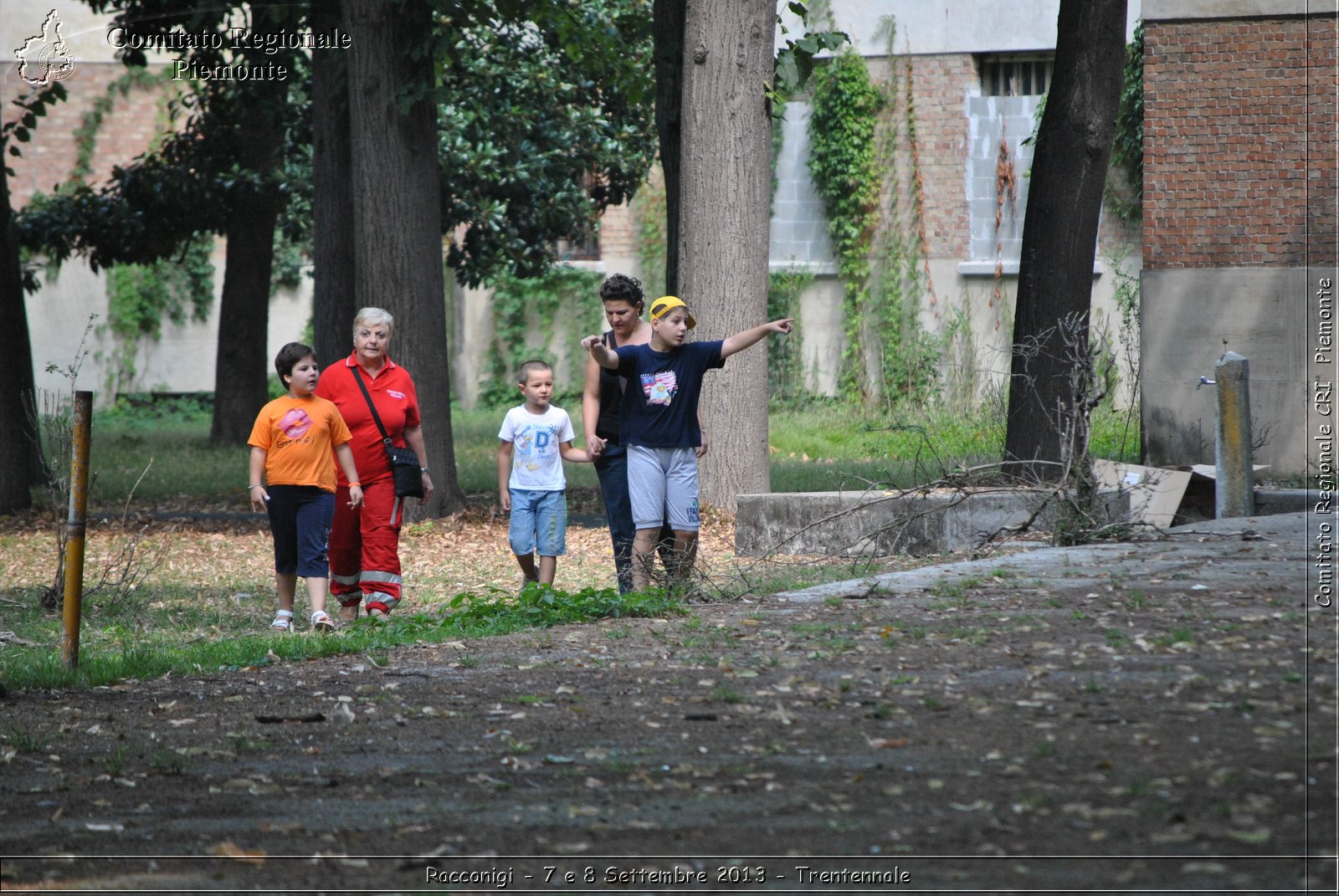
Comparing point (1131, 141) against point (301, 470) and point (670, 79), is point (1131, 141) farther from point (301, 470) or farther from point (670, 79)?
point (301, 470)

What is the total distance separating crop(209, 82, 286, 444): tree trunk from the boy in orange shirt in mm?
12304

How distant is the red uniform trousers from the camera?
8094 mm

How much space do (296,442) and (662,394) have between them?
2078 millimetres

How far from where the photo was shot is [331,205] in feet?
47.1

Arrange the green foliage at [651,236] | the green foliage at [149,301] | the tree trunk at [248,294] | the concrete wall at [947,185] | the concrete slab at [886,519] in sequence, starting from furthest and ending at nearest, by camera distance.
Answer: the green foliage at [149,301]
the green foliage at [651,236]
the concrete wall at [947,185]
the tree trunk at [248,294]
the concrete slab at [886,519]

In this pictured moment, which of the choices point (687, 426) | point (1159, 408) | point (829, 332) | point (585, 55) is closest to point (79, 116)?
point (829, 332)

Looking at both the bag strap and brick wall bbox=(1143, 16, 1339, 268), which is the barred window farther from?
the bag strap

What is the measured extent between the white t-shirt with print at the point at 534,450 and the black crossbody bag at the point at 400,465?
514 mm

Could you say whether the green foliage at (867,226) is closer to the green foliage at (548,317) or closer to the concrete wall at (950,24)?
the concrete wall at (950,24)

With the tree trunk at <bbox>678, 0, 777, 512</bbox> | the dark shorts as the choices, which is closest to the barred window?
the tree trunk at <bbox>678, 0, 777, 512</bbox>

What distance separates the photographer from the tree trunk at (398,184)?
12617mm

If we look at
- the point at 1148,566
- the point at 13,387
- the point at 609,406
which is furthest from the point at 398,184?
the point at 1148,566

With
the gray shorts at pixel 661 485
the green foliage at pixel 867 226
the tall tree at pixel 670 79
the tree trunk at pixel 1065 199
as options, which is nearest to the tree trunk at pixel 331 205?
the tall tree at pixel 670 79

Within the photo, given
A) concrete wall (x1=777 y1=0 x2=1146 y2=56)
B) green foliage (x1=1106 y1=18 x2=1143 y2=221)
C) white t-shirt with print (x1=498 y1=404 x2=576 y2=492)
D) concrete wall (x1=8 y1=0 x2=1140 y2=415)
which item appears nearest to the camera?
white t-shirt with print (x1=498 y1=404 x2=576 y2=492)
